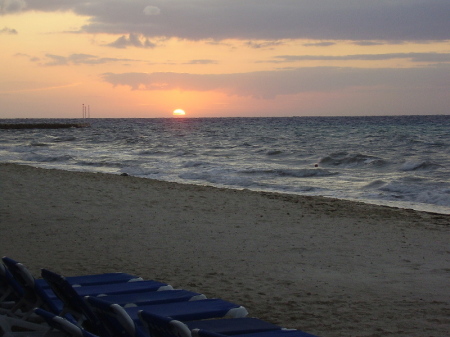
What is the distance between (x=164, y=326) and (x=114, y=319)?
18.3 inches

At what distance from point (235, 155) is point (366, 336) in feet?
89.6

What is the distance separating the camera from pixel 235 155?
31.6 m

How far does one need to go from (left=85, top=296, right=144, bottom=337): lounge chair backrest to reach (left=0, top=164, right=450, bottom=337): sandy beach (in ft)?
6.42

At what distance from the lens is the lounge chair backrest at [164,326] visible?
254 centimetres

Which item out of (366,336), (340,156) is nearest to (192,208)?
(366,336)

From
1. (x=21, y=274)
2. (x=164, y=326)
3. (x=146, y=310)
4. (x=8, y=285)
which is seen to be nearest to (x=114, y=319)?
(x=164, y=326)

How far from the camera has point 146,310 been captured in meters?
3.66

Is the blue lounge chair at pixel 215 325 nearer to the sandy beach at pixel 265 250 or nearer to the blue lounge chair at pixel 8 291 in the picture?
the sandy beach at pixel 265 250

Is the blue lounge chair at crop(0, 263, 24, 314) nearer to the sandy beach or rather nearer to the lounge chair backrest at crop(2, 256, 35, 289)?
the lounge chair backrest at crop(2, 256, 35, 289)

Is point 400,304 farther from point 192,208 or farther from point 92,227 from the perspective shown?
point 192,208

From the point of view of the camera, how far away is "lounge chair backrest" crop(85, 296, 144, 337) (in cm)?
281

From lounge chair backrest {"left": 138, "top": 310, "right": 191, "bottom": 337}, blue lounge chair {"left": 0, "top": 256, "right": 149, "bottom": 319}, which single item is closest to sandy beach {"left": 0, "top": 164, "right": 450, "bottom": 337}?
blue lounge chair {"left": 0, "top": 256, "right": 149, "bottom": 319}

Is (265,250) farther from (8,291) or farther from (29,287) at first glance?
(29,287)

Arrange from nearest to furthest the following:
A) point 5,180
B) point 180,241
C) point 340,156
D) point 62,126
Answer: point 180,241 → point 5,180 → point 340,156 → point 62,126
